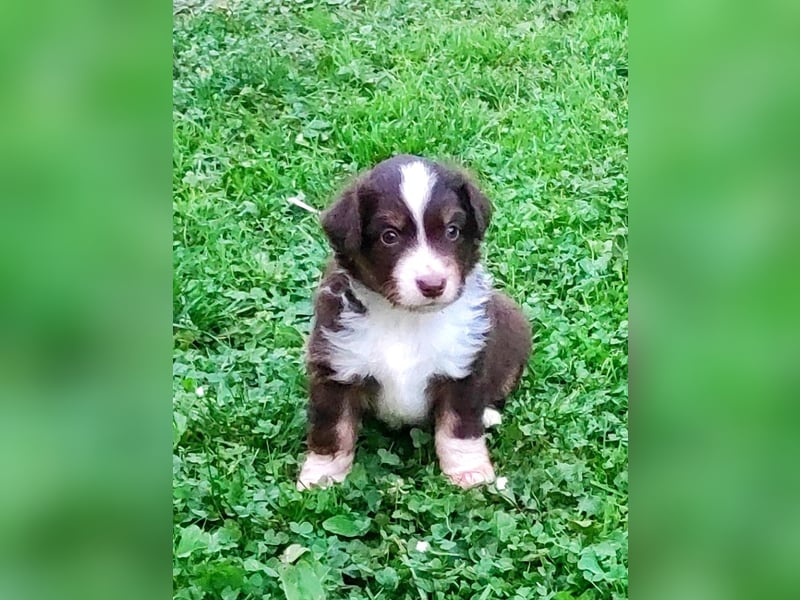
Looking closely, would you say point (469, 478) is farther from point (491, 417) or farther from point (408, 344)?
point (408, 344)

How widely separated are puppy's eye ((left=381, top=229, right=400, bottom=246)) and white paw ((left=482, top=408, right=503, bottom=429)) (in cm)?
38

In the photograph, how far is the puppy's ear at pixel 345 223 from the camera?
1.75m

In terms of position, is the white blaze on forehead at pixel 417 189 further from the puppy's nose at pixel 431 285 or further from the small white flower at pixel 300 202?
the small white flower at pixel 300 202

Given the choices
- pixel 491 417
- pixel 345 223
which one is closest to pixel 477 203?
pixel 345 223

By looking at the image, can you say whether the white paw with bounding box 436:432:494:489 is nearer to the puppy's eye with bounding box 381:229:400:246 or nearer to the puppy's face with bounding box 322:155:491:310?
the puppy's face with bounding box 322:155:491:310

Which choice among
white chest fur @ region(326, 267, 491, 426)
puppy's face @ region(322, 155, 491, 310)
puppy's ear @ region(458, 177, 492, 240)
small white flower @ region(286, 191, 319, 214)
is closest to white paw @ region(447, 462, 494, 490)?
white chest fur @ region(326, 267, 491, 426)

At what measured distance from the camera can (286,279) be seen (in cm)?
184

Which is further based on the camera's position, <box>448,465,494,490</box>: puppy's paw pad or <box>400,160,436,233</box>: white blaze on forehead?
<box>448,465,494,490</box>: puppy's paw pad

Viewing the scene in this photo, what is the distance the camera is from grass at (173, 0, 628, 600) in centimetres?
180

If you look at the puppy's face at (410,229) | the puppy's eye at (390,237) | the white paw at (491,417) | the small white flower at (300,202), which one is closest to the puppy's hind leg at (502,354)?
the white paw at (491,417)

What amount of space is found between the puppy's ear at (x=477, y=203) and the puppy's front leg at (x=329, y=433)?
0.37 metres
